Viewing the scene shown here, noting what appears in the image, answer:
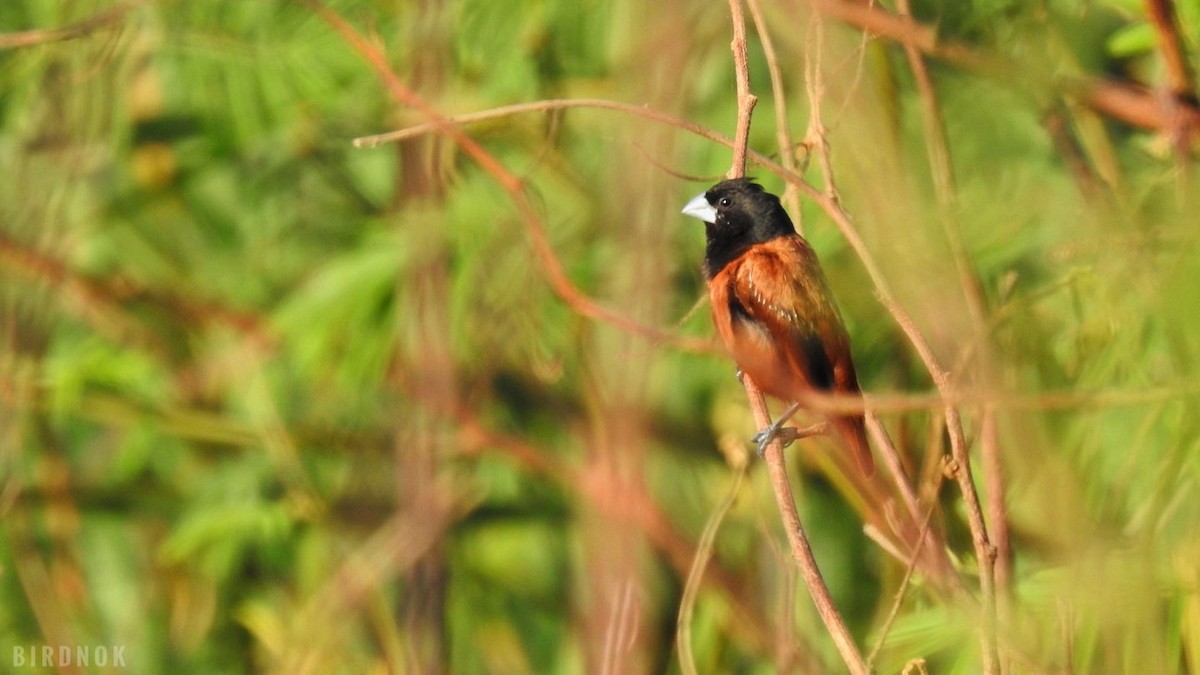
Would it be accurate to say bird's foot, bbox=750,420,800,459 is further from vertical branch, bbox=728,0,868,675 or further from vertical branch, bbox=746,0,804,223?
vertical branch, bbox=746,0,804,223

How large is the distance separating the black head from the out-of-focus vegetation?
0.19 m

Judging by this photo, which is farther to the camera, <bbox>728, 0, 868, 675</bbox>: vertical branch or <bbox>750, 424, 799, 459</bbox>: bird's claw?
<bbox>750, 424, 799, 459</bbox>: bird's claw

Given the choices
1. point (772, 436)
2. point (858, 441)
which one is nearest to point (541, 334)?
point (858, 441)

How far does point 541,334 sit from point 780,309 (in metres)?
1.39

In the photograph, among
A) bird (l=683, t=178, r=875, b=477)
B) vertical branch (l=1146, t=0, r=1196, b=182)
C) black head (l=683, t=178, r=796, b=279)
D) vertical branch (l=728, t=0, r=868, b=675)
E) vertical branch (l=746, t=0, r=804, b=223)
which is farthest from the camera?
black head (l=683, t=178, r=796, b=279)

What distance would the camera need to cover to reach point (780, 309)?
3.70 meters

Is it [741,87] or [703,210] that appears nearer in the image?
[741,87]

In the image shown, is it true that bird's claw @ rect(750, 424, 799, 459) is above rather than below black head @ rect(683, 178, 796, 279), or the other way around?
below

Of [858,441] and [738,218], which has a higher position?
[738,218]

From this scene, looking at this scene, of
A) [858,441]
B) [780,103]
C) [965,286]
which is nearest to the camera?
[780,103]

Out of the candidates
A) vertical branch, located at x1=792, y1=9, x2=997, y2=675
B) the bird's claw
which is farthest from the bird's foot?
vertical branch, located at x1=792, y1=9, x2=997, y2=675

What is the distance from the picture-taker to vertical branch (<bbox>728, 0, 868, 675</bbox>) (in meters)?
2.47

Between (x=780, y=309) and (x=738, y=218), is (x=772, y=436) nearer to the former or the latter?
(x=780, y=309)

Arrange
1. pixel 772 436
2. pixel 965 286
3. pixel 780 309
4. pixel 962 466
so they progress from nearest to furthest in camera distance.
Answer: pixel 962 466, pixel 772 436, pixel 965 286, pixel 780 309
